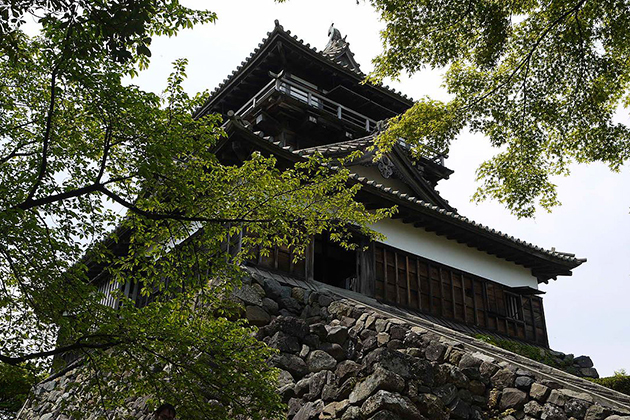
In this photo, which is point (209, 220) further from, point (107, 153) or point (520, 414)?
point (520, 414)

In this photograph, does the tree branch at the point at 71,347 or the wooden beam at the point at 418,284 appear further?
the wooden beam at the point at 418,284

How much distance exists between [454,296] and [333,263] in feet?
15.0

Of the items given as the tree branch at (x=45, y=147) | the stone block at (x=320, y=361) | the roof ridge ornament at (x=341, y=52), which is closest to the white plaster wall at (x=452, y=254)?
the stone block at (x=320, y=361)

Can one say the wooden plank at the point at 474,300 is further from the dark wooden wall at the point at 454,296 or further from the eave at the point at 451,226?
the eave at the point at 451,226

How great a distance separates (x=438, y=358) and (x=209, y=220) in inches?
166

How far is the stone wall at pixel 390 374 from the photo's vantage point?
22.3 ft

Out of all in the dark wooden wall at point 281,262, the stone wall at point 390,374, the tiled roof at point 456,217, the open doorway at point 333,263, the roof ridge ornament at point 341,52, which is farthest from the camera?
the roof ridge ornament at point 341,52

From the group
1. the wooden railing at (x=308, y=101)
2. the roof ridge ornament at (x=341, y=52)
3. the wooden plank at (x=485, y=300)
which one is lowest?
the wooden plank at (x=485, y=300)

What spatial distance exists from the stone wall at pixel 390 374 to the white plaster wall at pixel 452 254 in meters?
3.92

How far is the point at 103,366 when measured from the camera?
20.4 feet

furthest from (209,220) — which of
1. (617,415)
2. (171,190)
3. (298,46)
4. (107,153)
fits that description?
(298,46)

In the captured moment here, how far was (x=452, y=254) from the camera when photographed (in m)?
15.4

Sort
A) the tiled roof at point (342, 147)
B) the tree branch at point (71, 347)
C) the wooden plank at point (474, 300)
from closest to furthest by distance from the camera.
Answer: the tree branch at point (71, 347), the wooden plank at point (474, 300), the tiled roof at point (342, 147)

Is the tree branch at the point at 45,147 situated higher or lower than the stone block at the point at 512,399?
higher
